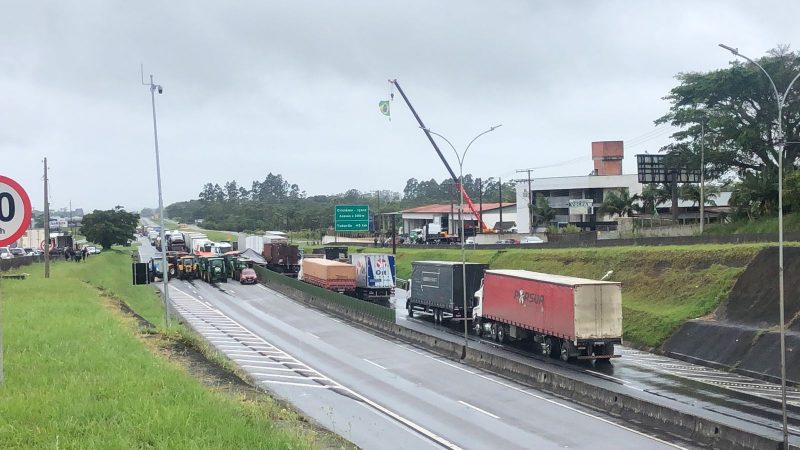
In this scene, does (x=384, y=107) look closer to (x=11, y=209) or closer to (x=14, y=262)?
(x=14, y=262)

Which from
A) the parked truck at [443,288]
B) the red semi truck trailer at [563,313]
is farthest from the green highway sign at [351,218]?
the red semi truck trailer at [563,313]

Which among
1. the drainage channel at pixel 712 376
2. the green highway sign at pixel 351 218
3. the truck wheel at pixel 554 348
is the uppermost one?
the green highway sign at pixel 351 218

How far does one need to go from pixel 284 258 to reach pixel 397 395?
189 feet

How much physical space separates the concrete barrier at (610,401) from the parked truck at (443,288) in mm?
5722

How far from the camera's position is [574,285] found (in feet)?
108

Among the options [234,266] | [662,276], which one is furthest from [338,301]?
[234,266]

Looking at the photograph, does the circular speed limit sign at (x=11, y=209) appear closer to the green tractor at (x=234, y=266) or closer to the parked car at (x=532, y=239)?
the green tractor at (x=234, y=266)

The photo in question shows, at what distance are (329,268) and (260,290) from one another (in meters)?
11.1

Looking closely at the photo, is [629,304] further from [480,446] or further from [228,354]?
[480,446]

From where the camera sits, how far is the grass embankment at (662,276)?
39969 millimetres

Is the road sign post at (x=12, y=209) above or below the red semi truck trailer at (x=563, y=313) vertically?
above

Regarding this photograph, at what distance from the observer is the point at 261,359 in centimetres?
3434

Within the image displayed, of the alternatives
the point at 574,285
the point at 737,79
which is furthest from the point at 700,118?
the point at 574,285

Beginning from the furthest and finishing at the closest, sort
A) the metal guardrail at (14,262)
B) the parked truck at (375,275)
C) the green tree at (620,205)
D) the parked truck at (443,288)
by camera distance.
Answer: the green tree at (620,205) < the metal guardrail at (14,262) < the parked truck at (375,275) < the parked truck at (443,288)
